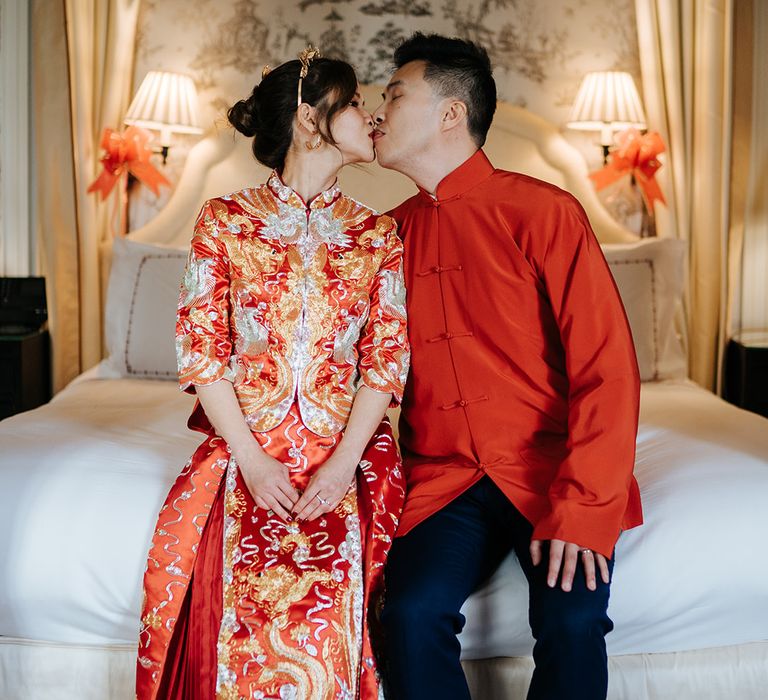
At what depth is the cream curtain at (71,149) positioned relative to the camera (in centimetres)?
349

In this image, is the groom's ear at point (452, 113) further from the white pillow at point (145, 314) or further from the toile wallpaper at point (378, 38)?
the toile wallpaper at point (378, 38)

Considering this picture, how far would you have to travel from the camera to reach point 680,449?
206 centimetres

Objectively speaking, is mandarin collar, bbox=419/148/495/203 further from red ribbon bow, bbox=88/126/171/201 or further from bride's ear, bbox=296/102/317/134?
red ribbon bow, bbox=88/126/171/201

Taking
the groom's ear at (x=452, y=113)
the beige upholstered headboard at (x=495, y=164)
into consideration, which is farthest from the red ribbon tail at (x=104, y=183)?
the groom's ear at (x=452, y=113)

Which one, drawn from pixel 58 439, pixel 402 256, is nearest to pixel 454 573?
pixel 402 256

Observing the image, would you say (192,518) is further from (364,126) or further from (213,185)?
(213,185)

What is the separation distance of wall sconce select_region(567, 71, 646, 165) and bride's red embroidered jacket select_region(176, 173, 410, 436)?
1935mm

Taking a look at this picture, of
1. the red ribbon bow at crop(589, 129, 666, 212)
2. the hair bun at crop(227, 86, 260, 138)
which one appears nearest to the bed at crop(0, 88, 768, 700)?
the hair bun at crop(227, 86, 260, 138)

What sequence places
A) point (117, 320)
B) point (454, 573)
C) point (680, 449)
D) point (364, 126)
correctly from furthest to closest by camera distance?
1. point (117, 320)
2. point (680, 449)
3. point (364, 126)
4. point (454, 573)

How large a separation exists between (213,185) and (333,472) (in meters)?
2.16

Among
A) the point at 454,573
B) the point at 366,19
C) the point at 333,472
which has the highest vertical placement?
the point at 366,19

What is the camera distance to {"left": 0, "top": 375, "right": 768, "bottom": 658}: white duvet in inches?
65.1

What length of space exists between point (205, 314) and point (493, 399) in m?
0.56

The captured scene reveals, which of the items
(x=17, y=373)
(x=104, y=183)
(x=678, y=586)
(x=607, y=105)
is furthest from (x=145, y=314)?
(x=678, y=586)
